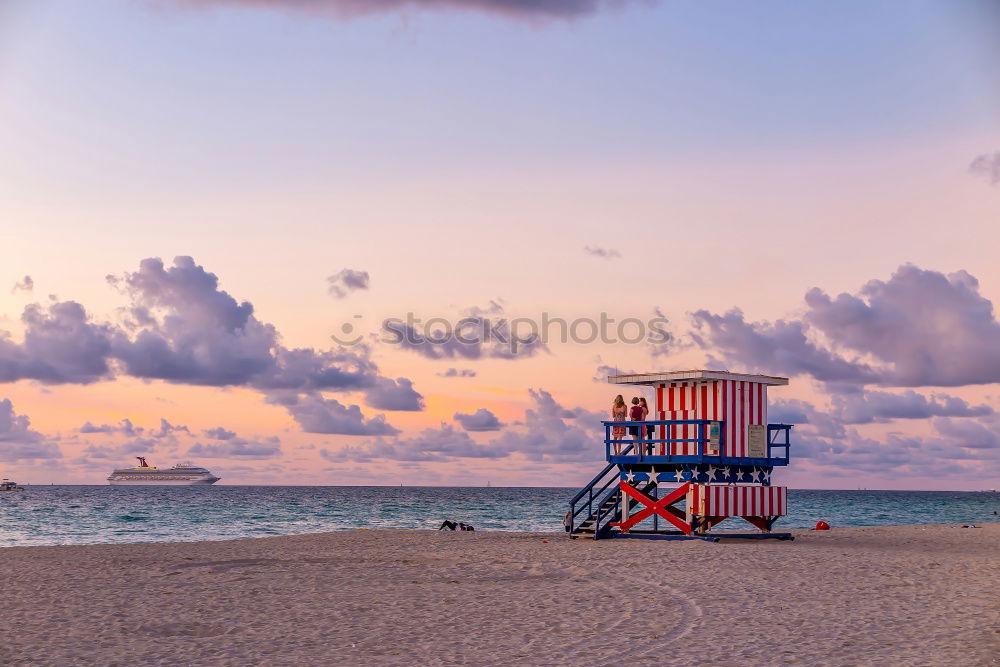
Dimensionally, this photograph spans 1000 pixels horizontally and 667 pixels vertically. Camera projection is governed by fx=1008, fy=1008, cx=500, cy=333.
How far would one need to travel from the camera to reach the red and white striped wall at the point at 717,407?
1200 inches

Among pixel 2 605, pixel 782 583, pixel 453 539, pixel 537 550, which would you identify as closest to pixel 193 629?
pixel 2 605

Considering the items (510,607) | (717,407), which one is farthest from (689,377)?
(510,607)

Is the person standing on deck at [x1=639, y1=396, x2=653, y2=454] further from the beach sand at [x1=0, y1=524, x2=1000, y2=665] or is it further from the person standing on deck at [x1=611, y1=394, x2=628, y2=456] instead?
the beach sand at [x1=0, y1=524, x2=1000, y2=665]

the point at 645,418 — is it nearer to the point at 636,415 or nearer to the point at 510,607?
the point at 636,415

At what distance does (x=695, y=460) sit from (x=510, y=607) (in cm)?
1459

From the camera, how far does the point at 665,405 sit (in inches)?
1243

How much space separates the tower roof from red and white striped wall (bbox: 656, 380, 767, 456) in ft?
0.56

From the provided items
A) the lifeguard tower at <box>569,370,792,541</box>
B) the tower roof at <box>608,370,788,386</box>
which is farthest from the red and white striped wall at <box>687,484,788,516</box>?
the tower roof at <box>608,370,788,386</box>

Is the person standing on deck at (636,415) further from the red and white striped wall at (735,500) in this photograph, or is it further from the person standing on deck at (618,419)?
the red and white striped wall at (735,500)

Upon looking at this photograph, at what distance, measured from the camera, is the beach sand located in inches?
507

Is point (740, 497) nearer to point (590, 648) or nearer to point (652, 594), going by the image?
point (652, 594)

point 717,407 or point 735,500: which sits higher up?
point 717,407

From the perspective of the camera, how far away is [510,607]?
16516mm

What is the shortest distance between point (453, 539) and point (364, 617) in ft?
58.4
